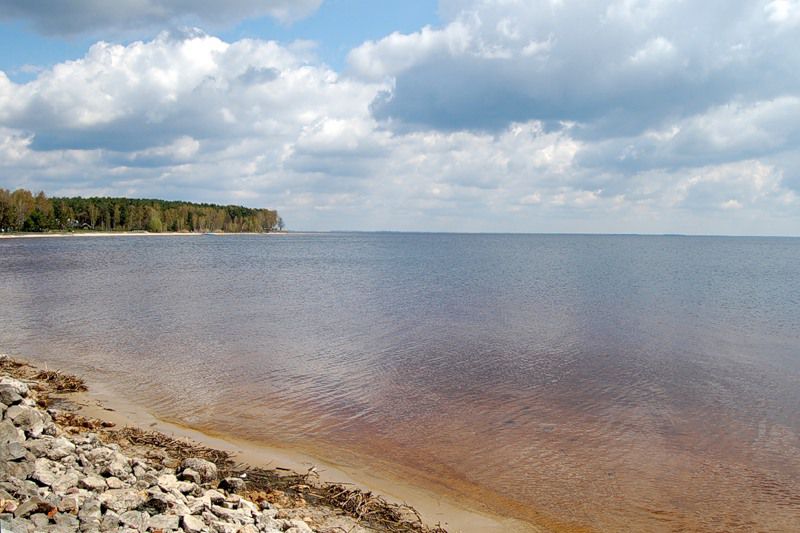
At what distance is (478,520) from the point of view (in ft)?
29.9

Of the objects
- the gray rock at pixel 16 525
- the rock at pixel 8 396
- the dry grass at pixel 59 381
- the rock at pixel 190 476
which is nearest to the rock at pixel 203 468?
the rock at pixel 190 476

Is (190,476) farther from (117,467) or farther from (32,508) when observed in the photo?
(32,508)

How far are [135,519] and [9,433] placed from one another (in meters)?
3.38

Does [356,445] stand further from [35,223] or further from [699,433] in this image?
[35,223]

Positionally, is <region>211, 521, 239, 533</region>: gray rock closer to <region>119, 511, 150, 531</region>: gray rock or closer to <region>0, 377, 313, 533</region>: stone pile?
<region>0, 377, 313, 533</region>: stone pile

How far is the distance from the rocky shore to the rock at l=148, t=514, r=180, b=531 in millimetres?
11

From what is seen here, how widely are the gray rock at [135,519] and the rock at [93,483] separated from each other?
104cm

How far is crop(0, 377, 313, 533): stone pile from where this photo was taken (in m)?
6.33

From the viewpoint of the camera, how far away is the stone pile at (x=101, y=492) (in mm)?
6332

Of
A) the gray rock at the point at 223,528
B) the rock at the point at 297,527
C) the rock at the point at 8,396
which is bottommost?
the rock at the point at 297,527

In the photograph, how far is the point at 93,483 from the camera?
7441 mm

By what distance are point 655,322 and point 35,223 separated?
613 ft

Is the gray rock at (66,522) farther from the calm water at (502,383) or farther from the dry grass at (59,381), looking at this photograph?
the dry grass at (59,381)

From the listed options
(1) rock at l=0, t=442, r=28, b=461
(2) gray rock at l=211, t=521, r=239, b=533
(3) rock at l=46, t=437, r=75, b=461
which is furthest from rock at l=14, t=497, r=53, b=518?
(3) rock at l=46, t=437, r=75, b=461
